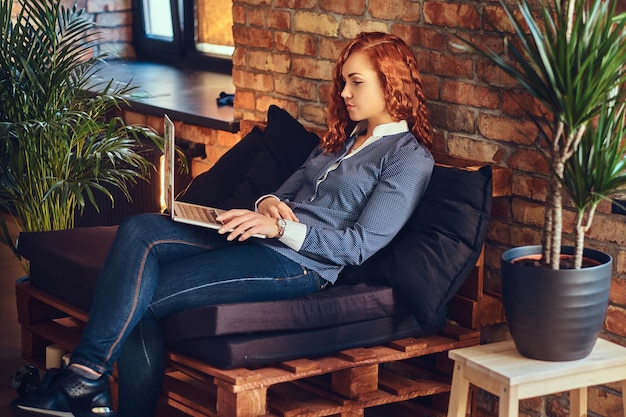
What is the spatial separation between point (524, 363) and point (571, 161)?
51 cm

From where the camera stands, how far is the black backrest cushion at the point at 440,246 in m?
2.97

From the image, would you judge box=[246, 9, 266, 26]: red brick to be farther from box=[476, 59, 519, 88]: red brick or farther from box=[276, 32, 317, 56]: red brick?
box=[476, 59, 519, 88]: red brick

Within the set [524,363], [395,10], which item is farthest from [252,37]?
[524,363]

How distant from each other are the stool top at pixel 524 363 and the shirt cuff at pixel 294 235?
0.54 meters

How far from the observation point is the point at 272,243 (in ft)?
10.1

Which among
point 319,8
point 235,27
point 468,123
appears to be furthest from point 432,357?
point 235,27

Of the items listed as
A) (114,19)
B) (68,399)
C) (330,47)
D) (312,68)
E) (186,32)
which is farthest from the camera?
(114,19)

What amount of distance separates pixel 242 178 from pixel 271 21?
718 mm

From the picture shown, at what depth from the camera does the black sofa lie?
2809 millimetres

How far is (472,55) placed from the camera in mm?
3207

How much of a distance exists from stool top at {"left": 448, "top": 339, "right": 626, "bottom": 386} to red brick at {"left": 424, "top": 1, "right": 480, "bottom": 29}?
1.00 m

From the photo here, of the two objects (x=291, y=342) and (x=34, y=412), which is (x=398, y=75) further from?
(x=34, y=412)

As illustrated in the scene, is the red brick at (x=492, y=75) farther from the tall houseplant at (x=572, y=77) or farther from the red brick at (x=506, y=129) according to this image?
Answer: the tall houseplant at (x=572, y=77)

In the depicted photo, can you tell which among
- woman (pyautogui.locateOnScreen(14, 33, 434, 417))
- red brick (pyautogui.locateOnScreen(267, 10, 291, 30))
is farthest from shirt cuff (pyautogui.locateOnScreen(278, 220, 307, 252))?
red brick (pyautogui.locateOnScreen(267, 10, 291, 30))
